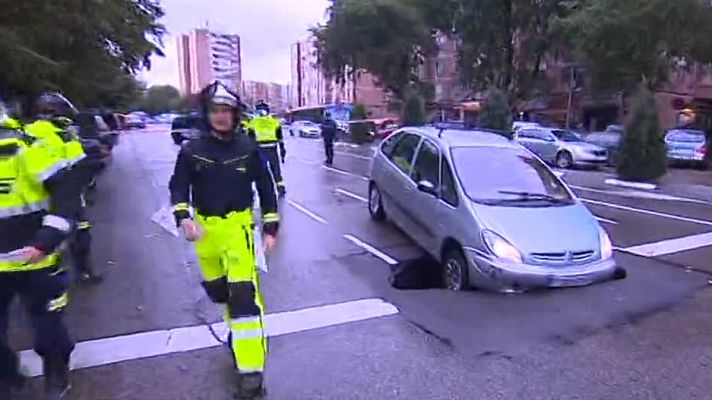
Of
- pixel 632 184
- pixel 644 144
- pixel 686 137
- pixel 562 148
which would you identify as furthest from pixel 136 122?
pixel 632 184

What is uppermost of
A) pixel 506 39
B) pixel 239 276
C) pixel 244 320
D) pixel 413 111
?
pixel 506 39

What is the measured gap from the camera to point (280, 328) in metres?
5.31

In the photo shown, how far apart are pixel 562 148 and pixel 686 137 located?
508 centimetres

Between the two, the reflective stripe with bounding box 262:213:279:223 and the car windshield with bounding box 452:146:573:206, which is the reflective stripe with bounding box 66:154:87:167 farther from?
the car windshield with bounding box 452:146:573:206

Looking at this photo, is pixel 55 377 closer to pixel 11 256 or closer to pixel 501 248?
pixel 11 256

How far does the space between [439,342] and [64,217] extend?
2.80 metres

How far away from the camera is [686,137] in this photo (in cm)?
2444

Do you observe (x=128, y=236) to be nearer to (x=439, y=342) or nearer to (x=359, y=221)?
(x=359, y=221)

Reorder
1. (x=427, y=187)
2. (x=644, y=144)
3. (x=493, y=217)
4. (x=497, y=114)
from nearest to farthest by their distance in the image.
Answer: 1. (x=493, y=217)
2. (x=427, y=187)
3. (x=644, y=144)
4. (x=497, y=114)

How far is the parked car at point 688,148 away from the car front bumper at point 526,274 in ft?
64.6

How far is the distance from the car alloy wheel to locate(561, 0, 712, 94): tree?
222 inches

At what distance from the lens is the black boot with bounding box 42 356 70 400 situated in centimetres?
381

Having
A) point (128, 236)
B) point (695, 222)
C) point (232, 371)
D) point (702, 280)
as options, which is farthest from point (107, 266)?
point (695, 222)

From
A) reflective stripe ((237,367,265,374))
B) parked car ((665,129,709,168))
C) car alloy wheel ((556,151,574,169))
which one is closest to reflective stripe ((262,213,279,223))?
reflective stripe ((237,367,265,374))
